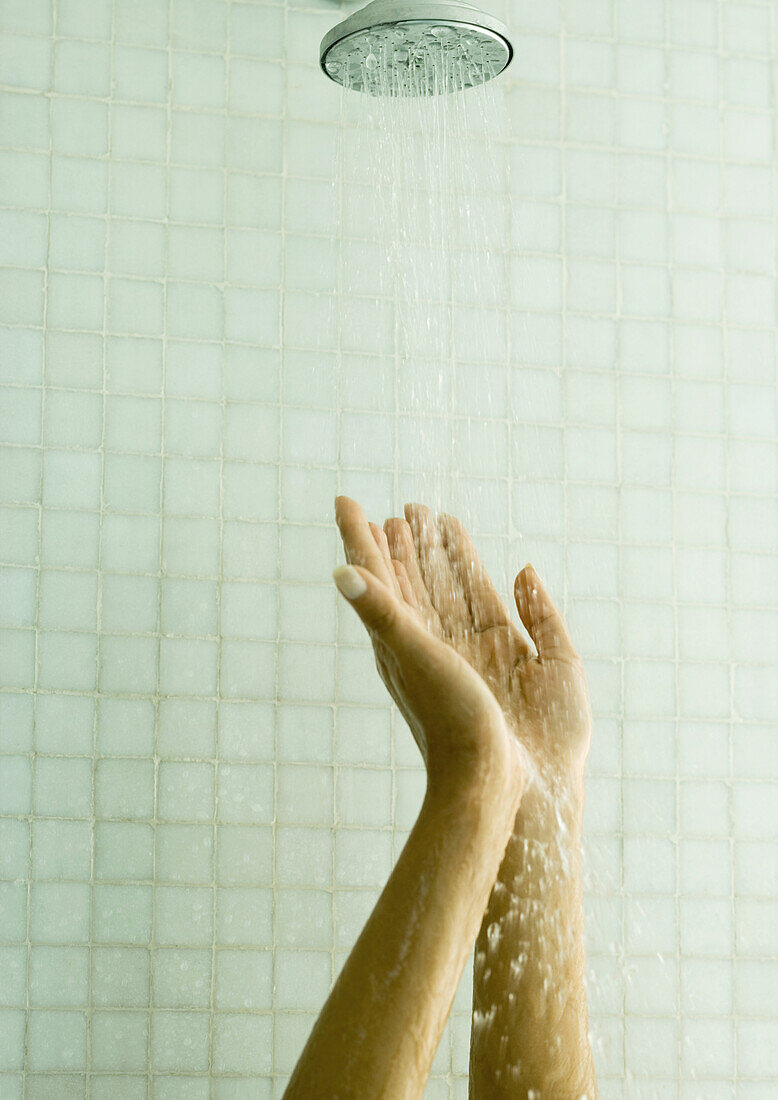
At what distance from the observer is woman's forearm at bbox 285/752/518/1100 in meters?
0.63

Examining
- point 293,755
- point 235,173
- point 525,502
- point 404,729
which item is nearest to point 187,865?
point 293,755

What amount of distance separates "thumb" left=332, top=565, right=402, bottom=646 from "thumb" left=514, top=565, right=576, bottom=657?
0.26 metres

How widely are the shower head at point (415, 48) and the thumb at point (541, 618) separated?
1.37ft

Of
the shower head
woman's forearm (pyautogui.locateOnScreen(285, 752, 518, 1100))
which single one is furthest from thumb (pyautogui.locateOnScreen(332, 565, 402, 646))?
the shower head

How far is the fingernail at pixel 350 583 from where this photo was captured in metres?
0.69

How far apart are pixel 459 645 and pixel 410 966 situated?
12.6 inches

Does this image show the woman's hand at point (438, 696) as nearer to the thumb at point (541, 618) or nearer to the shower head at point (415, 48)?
the thumb at point (541, 618)

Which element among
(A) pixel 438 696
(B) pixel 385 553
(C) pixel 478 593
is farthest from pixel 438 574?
(A) pixel 438 696

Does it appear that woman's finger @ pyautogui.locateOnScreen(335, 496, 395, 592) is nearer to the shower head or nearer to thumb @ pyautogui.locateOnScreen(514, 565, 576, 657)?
thumb @ pyautogui.locateOnScreen(514, 565, 576, 657)

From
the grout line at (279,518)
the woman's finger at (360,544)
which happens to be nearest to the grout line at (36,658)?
the grout line at (279,518)

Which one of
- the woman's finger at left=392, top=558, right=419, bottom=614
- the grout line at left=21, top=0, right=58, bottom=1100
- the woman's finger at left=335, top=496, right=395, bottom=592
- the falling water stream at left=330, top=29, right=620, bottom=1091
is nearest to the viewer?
the woman's finger at left=335, top=496, right=395, bottom=592

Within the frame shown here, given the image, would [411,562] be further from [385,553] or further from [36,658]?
[36,658]

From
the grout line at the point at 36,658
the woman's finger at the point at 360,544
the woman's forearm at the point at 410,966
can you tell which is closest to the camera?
the woman's forearm at the point at 410,966

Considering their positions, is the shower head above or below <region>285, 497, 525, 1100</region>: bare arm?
above
